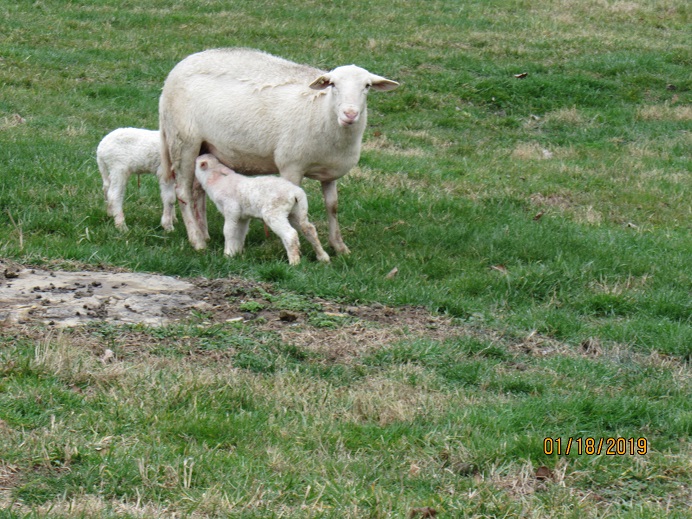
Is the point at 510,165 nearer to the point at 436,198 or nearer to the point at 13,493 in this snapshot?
the point at 436,198

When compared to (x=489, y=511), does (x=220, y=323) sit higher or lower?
lower

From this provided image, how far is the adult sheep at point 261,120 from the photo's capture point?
852 centimetres

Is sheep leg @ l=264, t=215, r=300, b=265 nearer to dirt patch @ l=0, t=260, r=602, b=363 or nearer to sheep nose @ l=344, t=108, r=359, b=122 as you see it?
dirt patch @ l=0, t=260, r=602, b=363

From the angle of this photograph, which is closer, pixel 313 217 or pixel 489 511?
pixel 489 511

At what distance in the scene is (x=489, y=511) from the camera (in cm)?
422

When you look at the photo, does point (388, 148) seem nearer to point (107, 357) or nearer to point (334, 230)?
point (334, 230)

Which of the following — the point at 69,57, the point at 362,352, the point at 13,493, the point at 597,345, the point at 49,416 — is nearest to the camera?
the point at 13,493

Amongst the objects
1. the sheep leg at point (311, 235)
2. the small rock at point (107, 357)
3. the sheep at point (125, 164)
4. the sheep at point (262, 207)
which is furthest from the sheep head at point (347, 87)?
the small rock at point (107, 357)

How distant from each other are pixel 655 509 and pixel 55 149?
27.8ft

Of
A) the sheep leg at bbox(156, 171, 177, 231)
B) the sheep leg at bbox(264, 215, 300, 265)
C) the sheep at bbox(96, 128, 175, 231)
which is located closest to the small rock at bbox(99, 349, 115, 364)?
the sheep leg at bbox(264, 215, 300, 265)

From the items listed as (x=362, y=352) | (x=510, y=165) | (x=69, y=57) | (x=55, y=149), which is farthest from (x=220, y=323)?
(x=69, y=57)
